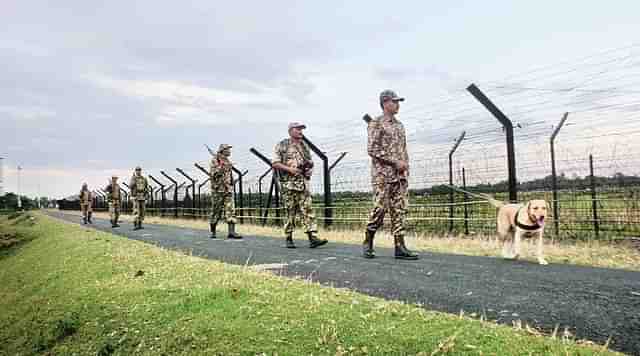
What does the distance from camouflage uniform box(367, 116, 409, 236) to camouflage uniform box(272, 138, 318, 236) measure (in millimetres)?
2303

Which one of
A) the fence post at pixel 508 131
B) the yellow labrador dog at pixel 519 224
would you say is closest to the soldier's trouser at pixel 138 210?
the fence post at pixel 508 131

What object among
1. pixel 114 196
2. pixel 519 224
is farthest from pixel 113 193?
pixel 519 224

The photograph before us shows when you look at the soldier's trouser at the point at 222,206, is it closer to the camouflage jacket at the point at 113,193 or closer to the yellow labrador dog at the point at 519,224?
the yellow labrador dog at the point at 519,224

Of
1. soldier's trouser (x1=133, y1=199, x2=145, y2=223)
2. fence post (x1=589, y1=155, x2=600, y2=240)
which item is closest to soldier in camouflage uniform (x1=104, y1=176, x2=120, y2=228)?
soldier's trouser (x1=133, y1=199, x2=145, y2=223)

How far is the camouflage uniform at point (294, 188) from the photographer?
9773mm

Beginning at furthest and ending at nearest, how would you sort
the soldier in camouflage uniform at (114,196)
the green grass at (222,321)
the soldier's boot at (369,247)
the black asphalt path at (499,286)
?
1. the soldier in camouflage uniform at (114,196)
2. the soldier's boot at (369,247)
3. the black asphalt path at (499,286)
4. the green grass at (222,321)

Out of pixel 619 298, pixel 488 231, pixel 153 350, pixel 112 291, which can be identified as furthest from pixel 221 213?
pixel 619 298

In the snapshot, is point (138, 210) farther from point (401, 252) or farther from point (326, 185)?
point (401, 252)

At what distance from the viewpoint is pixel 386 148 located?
7.52 metres

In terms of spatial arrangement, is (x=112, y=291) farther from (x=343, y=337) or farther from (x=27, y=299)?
(x=343, y=337)

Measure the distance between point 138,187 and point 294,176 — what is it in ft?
36.4

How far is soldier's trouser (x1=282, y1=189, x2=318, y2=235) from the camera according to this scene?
31.9 feet

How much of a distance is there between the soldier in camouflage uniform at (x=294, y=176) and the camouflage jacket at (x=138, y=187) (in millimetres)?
10671

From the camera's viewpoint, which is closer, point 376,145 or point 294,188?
point 376,145
